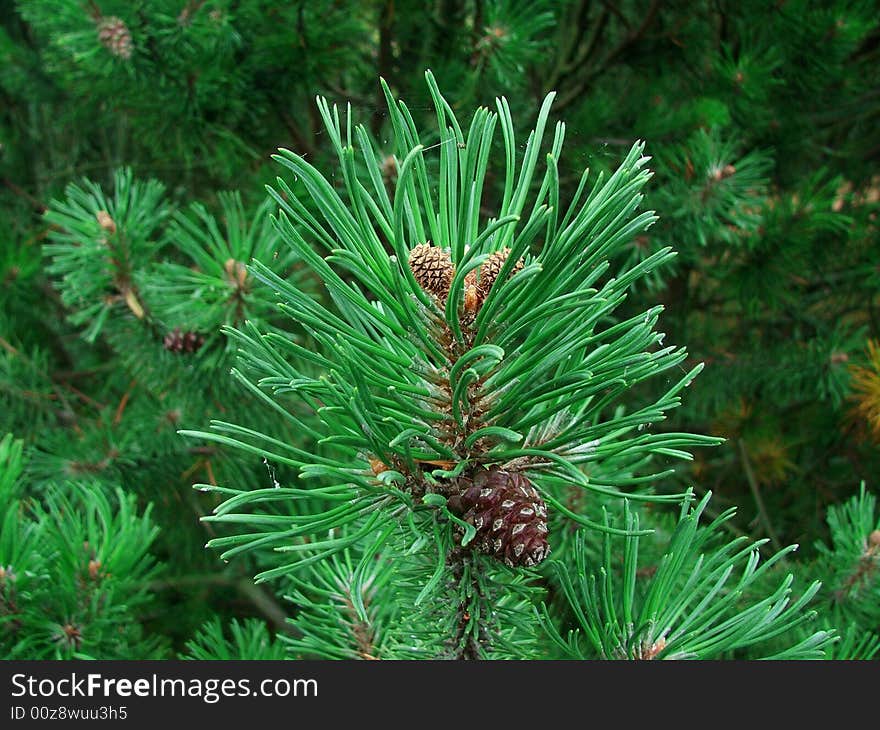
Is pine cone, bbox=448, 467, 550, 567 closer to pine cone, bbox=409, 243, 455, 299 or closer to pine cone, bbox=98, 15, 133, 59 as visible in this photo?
pine cone, bbox=409, 243, 455, 299

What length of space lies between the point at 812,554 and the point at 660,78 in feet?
2.55

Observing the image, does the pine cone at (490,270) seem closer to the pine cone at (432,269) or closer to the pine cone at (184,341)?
the pine cone at (432,269)

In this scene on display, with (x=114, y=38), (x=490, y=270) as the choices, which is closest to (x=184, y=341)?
(x=114, y=38)

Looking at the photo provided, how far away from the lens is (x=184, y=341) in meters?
0.82

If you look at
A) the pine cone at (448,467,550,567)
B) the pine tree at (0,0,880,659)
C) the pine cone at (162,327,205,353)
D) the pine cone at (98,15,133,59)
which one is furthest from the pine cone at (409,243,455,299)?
the pine cone at (98,15,133,59)

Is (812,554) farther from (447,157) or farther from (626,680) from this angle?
(447,157)

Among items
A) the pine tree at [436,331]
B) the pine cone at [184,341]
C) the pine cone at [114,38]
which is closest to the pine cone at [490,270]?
the pine tree at [436,331]

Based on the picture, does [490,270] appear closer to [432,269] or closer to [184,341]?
[432,269]

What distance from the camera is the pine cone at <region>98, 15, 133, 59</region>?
0.93 meters

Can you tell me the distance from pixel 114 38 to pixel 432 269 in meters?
0.72

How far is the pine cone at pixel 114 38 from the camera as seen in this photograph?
930 millimetres

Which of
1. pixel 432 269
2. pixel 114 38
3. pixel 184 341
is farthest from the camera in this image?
pixel 114 38

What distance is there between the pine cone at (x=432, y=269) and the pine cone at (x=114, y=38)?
0.69m

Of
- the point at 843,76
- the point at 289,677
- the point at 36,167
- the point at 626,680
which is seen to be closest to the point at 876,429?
the point at 843,76
